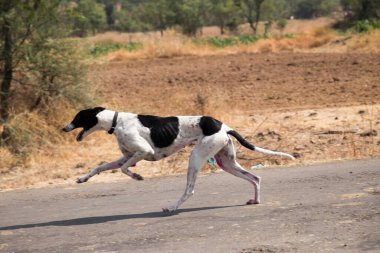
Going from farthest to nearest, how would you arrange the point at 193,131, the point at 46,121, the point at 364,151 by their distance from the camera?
the point at 46,121
the point at 364,151
the point at 193,131

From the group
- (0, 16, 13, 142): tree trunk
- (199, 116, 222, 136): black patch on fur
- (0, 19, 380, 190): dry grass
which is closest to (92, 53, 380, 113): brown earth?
(0, 19, 380, 190): dry grass

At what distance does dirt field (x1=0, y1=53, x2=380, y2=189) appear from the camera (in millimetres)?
12859

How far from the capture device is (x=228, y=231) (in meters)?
7.77

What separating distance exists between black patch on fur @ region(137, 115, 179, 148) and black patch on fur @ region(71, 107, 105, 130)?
60 centimetres

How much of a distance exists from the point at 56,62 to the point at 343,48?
810 inches

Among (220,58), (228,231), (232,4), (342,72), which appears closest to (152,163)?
(228,231)

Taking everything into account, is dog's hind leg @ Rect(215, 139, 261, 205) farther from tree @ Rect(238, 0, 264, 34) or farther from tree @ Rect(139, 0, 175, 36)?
tree @ Rect(238, 0, 264, 34)

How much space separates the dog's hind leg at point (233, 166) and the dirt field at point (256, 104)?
305cm

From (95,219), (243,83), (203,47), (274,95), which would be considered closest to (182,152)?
(95,219)

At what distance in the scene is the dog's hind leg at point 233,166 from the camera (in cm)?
909

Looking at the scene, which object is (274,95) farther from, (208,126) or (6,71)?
(208,126)

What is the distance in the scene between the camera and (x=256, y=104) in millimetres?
18891

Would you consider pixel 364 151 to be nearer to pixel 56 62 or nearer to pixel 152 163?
pixel 152 163

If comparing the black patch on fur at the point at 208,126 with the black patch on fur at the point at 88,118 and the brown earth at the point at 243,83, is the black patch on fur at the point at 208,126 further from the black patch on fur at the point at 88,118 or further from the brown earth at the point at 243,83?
the brown earth at the point at 243,83
